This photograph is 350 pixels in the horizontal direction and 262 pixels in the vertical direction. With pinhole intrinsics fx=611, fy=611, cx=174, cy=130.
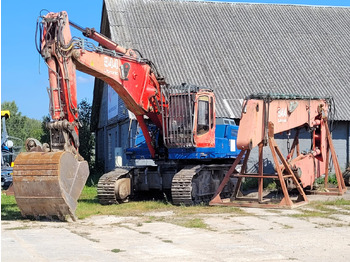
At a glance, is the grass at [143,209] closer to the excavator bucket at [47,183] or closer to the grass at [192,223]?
the grass at [192,223]

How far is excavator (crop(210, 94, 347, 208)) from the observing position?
48.3 ft

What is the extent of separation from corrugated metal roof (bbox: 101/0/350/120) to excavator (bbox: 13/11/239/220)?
23.8 ft

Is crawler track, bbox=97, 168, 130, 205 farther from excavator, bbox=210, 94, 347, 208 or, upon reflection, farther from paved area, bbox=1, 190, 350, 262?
excavator, bbox=210, 94, 347, 208

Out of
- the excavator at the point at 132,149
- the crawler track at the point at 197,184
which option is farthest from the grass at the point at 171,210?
the excavator at the point at 132,149

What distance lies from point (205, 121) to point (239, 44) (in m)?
Result: 13.4

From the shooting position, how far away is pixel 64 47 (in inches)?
487

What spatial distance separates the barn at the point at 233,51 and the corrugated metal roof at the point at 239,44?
4cm

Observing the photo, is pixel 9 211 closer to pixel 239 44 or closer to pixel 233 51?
pixel 233 51

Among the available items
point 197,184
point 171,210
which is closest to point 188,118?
point 197,184

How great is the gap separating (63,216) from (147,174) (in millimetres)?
4865

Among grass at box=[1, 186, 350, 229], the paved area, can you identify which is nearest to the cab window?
grass at box=[1, 186, 350, 229]

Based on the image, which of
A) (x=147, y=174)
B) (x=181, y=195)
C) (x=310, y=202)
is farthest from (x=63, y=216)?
(x=310, y=202)

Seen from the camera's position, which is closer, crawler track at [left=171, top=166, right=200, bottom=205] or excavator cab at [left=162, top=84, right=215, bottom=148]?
crawler track at [left=171, top=166, right=200, bottom=205]

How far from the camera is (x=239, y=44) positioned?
2841 centimetres
